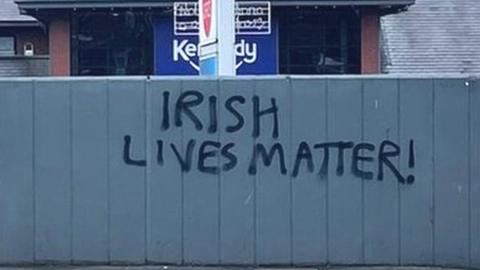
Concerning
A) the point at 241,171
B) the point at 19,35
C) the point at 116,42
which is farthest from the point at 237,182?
the point at 19,35

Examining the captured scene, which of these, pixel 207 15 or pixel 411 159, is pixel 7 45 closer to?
pixel 207 15

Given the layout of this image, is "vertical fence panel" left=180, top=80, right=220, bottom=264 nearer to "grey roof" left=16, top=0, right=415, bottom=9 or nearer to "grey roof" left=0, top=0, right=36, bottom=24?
"grey roof" left=16, top=0, right=415, bottom=9

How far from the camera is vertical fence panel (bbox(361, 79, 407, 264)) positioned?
1127 centimetres

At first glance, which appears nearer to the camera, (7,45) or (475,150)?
(475,150)

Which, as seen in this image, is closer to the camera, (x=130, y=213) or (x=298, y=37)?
(x=130, y=213)

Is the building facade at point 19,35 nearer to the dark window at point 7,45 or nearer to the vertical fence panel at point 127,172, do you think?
the dark window at point 7,45

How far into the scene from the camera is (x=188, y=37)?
23266 mm

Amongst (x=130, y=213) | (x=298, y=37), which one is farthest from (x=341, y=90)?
(x=298, y=37)

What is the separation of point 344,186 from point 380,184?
0.35 m

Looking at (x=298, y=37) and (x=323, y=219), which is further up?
(x=298, y=37)

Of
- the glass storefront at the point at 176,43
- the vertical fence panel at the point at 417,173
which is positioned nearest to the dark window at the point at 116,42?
the glass storefront at the point at 176,43

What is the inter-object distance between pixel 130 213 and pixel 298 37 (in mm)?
12412

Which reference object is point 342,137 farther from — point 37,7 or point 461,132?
point 37,7

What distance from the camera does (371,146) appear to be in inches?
445
